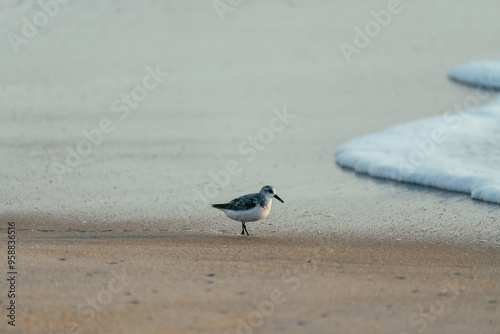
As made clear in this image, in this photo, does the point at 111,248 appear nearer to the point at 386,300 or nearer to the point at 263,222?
the point at 263,222

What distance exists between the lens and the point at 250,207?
651 centimetres

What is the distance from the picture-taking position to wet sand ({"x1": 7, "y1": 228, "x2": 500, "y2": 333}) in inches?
167

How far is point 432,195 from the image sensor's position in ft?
25.8

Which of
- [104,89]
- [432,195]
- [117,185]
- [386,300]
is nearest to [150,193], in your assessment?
[117,185]

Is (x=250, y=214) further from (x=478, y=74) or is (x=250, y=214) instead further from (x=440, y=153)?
(x=478, y=74)

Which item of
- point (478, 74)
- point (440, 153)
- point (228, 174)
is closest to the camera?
point (228, 174)

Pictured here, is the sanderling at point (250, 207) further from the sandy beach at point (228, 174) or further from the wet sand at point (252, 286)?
the wet sand at point (252, 286)

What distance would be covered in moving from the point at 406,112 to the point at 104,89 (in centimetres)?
520

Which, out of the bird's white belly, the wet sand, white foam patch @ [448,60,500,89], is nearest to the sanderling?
the bird's white belly

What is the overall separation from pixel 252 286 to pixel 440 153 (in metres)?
5.36

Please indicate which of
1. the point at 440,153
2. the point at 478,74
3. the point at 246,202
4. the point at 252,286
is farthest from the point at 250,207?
the point at 478,74

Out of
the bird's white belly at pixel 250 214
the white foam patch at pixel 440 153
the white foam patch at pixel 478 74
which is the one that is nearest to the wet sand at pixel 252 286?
the bird's white belly at pixel 250 214

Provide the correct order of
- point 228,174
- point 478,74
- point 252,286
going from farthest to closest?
point 478,74
point 228,174
point 252,286

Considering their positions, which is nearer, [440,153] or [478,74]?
[440,153]
